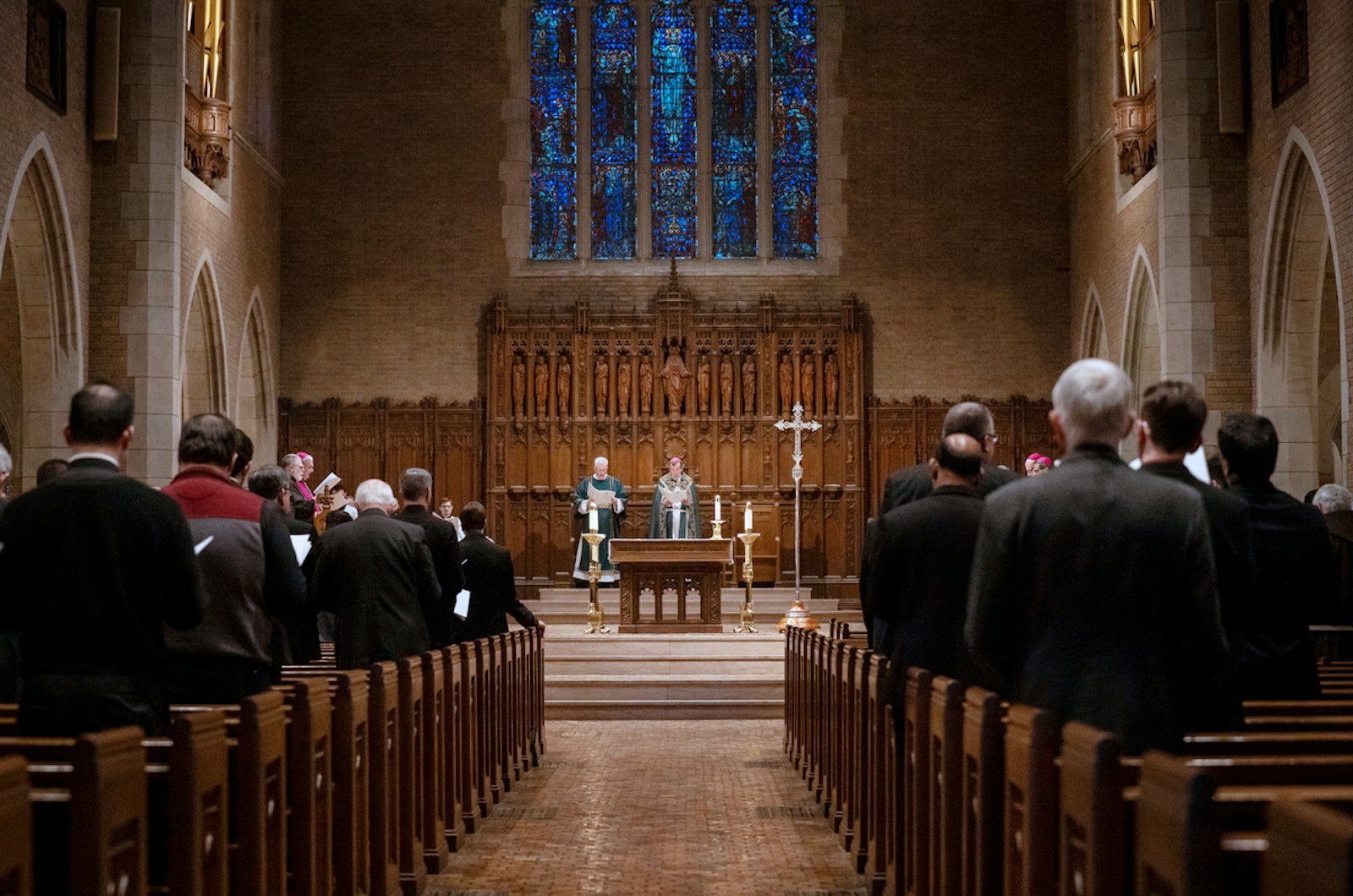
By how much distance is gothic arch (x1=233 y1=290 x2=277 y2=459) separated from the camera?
16.7 m

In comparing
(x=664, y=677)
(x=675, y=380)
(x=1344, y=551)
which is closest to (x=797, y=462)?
(x=675, y=380)

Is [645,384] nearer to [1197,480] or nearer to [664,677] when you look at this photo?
[664,677]

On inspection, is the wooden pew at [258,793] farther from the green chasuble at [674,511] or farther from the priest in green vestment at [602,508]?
the green chasuble at [674,511]

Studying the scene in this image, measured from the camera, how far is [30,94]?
10984mm

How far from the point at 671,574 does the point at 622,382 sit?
4209 millimetres

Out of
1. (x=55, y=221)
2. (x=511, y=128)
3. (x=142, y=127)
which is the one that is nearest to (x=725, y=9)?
(x=511, y=128)

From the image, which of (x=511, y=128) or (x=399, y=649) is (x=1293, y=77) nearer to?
(x=399, y=649)

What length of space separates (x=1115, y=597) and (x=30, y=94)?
10113 millimetres

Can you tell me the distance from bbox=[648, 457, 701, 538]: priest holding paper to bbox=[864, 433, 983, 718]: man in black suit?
10.7 metres

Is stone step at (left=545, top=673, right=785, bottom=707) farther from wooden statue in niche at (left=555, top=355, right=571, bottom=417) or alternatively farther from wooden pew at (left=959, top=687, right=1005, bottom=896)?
wooden pew at (left=959, top=687, right=1005, bottom=896)

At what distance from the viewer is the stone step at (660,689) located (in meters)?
11.3

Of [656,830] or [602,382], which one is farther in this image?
[602,382]

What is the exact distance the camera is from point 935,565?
4.50m

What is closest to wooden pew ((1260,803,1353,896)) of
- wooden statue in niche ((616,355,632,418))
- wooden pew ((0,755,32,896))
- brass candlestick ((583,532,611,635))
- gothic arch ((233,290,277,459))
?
wooden pew ((0,755,32,896))
